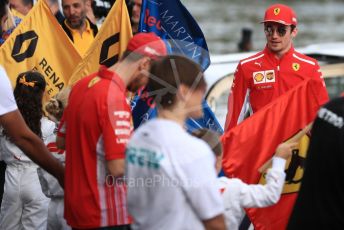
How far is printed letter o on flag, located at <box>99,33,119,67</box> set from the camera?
7.01 metres

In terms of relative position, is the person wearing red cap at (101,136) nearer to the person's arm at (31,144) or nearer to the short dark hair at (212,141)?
the person's arm at (31,144)

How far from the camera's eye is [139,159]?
13.0ft

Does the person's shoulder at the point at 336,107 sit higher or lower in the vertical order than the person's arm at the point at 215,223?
higher

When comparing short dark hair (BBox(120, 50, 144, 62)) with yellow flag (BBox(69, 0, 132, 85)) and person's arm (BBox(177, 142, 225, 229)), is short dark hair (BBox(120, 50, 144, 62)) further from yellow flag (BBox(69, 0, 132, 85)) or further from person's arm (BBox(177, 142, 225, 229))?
yellow flag (BBox(69, 0, 132, 85))

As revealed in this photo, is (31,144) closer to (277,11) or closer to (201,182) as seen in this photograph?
(201,182)

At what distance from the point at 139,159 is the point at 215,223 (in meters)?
0.45

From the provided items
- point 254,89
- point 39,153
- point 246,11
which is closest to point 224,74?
point 254,89

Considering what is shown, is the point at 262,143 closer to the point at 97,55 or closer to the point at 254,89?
the point at 254,89

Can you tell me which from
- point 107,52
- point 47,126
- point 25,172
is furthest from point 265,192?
point 107,52

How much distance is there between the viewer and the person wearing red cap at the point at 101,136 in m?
4.61

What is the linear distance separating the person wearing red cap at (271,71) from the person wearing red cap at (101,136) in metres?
2.34

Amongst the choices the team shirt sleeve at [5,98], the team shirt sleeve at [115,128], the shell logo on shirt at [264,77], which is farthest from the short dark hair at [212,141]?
the shell logo on shirt at [264,77]

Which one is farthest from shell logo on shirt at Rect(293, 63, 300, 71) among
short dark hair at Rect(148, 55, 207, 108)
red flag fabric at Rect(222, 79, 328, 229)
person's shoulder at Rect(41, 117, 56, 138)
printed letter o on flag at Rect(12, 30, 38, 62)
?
short dark hair at Rect(148, 55, 207, 108)

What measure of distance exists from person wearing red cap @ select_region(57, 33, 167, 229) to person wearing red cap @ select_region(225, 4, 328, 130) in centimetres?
234
